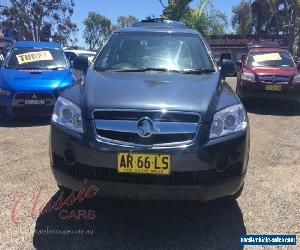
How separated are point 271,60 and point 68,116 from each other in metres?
8.58

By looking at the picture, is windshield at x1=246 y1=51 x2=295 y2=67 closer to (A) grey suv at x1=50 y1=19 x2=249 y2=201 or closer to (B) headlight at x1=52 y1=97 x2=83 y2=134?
(A) grey suv at x1=50 y1=19 x2=249 y2=201

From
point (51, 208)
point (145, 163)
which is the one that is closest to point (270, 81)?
point (51, 208)

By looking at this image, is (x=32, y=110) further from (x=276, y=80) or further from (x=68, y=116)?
(x=276, y=80)

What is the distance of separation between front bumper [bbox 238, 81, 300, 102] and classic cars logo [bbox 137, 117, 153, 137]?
7.45 m

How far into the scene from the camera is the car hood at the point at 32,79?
26.8ft

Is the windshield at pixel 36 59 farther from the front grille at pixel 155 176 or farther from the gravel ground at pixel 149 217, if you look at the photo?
the front grille at pixel 155 176

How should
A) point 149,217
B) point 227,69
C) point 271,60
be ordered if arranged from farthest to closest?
point 271,60 → point 227,69 → point 149,217

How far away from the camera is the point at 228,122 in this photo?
3.62 m

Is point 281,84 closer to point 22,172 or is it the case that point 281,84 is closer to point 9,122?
point 9,122

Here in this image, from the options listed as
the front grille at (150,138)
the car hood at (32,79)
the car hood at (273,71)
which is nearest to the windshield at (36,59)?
the car hood at (32,79)

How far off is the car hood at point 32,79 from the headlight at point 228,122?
5.17m

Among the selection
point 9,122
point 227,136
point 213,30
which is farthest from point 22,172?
point 213,30

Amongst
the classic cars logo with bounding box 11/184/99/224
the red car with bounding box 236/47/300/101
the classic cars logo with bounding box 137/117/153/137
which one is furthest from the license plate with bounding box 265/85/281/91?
the classic cars logo with bounding box 137/117/153/137

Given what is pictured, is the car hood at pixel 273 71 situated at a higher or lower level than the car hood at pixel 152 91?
lower
